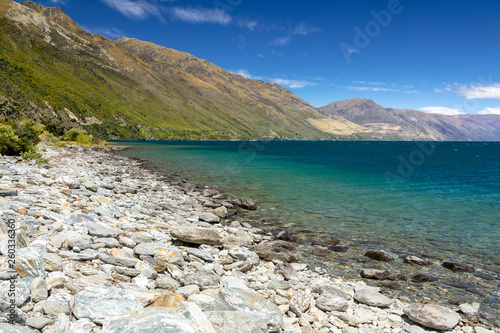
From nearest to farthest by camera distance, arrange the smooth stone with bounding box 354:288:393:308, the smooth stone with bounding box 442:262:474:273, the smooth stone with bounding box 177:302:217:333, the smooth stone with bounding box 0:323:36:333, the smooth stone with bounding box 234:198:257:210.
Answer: the smooth stone with bounding box 0:323:36:333, the smooth stone with bounding box 177:302:217:333, the smooth stone with bounding box 354:288:393:308, the smooth stone with bounding box 442:262:474:273, the smooth stone with bounding box 234:198:257:210

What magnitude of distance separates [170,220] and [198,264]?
698 cm

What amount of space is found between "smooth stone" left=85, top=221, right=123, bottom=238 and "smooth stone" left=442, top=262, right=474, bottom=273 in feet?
47.3

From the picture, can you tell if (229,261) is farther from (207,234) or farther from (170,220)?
(170,220)

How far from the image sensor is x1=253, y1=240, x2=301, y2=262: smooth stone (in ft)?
39.7

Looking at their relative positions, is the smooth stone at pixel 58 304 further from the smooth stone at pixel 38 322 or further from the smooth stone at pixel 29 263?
the smooth stone at pixel 29 263

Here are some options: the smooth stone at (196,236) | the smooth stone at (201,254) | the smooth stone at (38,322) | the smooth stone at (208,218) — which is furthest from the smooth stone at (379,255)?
the smooth stone at (38,322)

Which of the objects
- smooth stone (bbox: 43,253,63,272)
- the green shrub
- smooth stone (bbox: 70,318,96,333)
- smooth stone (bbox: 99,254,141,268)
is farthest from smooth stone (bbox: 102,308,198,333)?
the green shrub

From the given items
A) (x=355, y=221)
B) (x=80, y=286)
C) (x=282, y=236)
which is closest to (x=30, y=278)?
(x=80, y=286)

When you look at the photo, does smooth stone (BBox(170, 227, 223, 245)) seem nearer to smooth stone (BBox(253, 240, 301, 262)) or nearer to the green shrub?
smooth stone (BBox(253, 240, 301, 262))

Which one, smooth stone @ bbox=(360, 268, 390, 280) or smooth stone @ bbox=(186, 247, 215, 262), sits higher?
smooth stone @ bbox=(186, 247, 215, 262)

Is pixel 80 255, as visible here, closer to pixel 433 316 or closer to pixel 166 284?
pixel 166 284

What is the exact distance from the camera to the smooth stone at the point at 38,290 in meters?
5.02

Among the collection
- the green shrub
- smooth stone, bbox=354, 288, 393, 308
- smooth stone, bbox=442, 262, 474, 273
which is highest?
the green shrub

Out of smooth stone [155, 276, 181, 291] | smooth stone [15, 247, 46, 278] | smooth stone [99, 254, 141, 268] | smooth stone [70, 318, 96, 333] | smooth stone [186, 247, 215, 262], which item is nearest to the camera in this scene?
smooth stone [70, 318, 96, 333]
